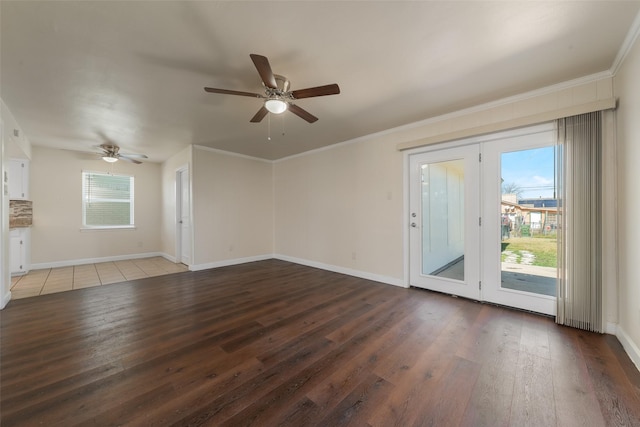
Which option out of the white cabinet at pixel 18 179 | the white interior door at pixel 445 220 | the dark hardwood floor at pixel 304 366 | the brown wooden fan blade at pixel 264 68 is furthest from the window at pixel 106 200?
the white interior door at pixel 445 220

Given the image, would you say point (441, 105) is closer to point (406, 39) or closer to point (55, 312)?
point (406, 39)

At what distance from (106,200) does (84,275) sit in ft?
7.18

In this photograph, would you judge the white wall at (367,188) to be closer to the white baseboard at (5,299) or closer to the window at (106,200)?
the window at (106,200)

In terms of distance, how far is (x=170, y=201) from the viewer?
19.6ft

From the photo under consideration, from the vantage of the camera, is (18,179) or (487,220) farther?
(18,179)

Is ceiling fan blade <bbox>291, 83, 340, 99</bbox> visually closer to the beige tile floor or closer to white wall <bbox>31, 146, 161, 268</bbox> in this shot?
the beige tile floor

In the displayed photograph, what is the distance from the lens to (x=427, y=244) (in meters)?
3.62

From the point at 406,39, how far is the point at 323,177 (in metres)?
3.23

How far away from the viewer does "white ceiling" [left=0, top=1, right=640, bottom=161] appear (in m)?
1.67

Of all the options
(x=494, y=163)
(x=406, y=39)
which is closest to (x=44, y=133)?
(x=406, y=39)

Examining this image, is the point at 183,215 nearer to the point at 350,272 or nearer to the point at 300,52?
the point at 350,272

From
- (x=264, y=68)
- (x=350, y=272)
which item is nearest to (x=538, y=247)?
(x=350, y=272)

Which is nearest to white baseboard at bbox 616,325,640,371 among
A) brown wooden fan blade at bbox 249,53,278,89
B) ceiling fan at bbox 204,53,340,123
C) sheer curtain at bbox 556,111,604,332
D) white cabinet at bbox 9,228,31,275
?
sheer curtain at bbox 556,111,604,332

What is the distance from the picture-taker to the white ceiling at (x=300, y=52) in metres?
1.67
